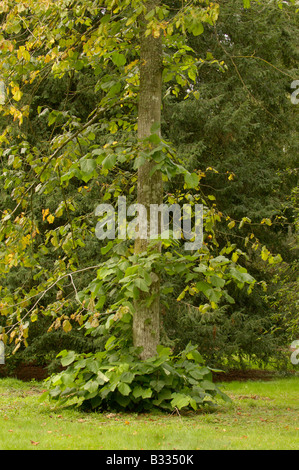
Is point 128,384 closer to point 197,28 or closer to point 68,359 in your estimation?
point 68,359

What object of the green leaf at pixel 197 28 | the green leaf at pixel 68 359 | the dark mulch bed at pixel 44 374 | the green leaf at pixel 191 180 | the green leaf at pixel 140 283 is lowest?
the dark mulch bed at pixel 44 374

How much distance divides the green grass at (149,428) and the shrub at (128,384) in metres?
0.16

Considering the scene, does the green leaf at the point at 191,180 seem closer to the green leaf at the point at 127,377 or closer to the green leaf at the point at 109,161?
the green leaf at the point at 109,161

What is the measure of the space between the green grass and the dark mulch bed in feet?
14.3

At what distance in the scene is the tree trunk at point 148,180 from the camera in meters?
6.24

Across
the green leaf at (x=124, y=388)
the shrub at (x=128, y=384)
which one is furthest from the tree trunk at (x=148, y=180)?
the green leaf at (x=124, y=388)

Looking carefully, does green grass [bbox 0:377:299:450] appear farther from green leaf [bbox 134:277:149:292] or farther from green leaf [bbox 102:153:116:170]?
green leaf [bbox 102:153:116:170]

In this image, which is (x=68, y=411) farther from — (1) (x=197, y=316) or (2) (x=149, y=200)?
(1) (x=197, y=316)

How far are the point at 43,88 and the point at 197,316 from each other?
18.5 feet

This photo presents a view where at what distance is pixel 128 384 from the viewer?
589 cm

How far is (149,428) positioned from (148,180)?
2728mm

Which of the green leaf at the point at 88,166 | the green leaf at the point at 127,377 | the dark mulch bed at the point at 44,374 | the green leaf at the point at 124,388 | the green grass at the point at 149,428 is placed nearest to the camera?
the green grass at the point at 149,428
